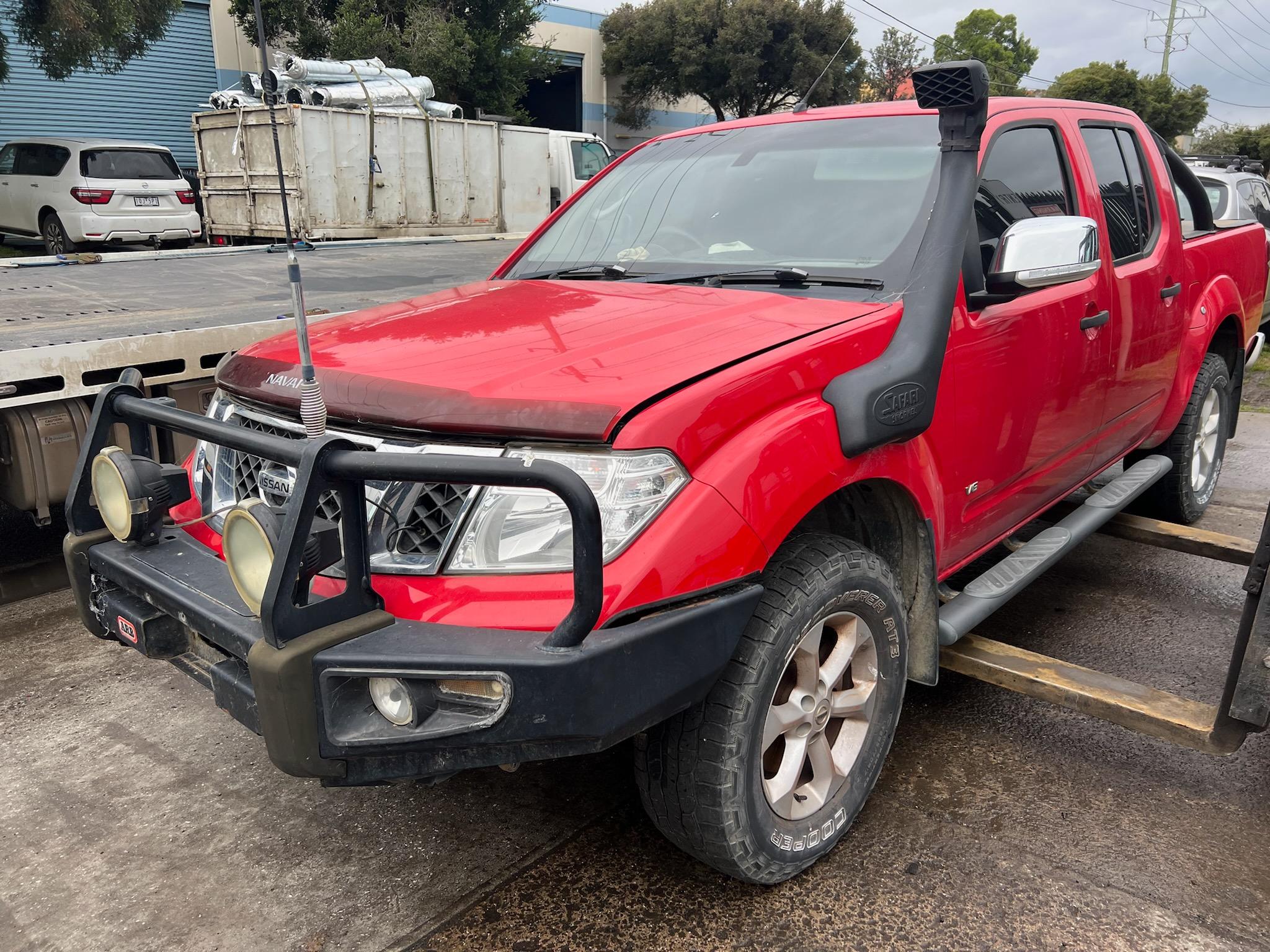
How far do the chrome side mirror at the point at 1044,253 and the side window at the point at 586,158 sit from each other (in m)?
12.3

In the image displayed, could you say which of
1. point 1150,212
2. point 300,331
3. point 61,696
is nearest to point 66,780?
point 61,696

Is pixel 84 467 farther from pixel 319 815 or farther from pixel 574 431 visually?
pixel 574 431

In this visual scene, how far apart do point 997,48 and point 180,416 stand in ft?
205

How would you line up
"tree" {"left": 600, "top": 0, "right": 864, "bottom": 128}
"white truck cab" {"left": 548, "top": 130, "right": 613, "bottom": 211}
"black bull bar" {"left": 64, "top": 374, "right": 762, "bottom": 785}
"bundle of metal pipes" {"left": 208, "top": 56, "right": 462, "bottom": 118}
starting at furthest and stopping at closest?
"tree" {"left": 600, "top": 0, "right": 864, "bottom": 128} < "white truck cab" {"left": 548, "top": 130, "right": 613, "bottom": 211} < "bundle of metal pipes" {"left": 208, "top": 56, "right": 462, "bottom": 118} < "black bull bar" {"left": 64, "top": 374, "right": 762, "bottom": 785}

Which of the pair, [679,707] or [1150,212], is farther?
[1150,212]

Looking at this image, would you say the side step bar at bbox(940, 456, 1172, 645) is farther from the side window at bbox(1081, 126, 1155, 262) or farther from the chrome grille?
the chrome grille

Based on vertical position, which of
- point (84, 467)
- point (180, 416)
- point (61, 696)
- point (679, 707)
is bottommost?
point (61, 696)

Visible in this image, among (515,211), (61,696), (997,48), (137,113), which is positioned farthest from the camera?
(997,48)

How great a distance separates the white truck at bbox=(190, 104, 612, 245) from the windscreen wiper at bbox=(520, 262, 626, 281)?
28.6 ft

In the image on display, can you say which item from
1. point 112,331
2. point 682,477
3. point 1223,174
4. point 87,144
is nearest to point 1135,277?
point 682,477

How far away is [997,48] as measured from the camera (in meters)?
56.0

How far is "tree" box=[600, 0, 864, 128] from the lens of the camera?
3144 centimetres

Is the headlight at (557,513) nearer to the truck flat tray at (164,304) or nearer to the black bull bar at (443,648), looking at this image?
the black bull bar at (443,648)

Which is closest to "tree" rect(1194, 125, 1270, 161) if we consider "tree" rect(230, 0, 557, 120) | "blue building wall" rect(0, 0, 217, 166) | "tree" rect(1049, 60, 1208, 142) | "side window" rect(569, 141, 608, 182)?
"tree" rect(1049, 60, 1208, 142)
